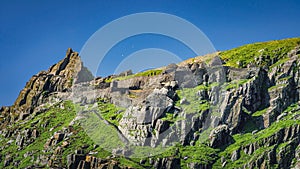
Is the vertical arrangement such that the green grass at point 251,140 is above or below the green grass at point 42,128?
below

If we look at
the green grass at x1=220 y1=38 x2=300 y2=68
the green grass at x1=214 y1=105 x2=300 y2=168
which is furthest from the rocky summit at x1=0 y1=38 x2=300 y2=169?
the green grass at x1=220 y1=38 x2=300 y2=68

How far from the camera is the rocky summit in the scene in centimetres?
13188

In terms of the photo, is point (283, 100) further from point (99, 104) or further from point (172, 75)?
point (99, 104)

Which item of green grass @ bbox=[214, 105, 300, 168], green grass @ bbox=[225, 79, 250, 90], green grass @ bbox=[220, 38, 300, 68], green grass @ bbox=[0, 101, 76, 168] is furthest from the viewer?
green grass @ bbox=[220, 38, 300, 68]

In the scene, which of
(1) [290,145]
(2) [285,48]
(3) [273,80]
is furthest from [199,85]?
(1) [290,145]

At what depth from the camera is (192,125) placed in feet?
470

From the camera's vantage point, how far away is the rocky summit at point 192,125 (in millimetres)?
131875

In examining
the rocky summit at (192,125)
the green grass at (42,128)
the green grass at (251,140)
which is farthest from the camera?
the green grass at (42,128)

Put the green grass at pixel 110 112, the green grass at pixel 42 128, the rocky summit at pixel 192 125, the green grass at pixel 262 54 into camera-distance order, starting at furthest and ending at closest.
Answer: the green grass at pixel 262 54 → the green grass at pixel 110 112 → the green grass at pixel 42 128 → the rocky summit at pixel 192 125

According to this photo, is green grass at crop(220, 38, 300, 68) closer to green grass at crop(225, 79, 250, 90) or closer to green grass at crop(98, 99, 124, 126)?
green grass at crop(225, 79, 250, 90)

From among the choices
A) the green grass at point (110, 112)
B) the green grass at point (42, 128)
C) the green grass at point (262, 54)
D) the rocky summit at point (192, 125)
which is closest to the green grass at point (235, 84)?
the rocky summit at point (192, 125)

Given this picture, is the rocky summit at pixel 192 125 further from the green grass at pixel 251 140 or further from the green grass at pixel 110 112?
the green grass at pixel 110 112

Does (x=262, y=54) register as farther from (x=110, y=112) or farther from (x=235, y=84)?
(x=110, y=112)

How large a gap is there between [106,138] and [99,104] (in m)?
35.0
